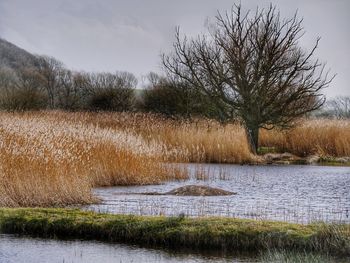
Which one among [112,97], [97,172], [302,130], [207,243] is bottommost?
[207,243]

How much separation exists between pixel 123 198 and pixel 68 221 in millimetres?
2963

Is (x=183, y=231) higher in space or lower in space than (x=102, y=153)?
lower

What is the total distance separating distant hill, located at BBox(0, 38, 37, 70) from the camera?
65.1 m

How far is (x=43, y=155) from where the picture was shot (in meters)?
12.2

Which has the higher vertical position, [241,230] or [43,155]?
[43,155]

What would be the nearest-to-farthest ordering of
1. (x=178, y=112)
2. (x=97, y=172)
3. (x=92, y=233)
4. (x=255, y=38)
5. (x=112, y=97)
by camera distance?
(x=92, y=233) < (x=97, y=172) < (x=255, y=38) < (x=178, y=112) < (x=112, y=97)

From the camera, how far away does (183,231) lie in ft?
28.2

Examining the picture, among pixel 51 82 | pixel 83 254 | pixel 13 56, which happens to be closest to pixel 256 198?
pixel 83 254

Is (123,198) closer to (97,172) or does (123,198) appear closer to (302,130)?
(97,172)

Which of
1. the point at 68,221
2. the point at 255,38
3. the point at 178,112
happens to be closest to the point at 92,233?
the point at 68,221

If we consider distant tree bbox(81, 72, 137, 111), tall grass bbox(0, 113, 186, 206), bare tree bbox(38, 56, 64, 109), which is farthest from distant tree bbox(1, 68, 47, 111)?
tall grass bbox(0, 113, 186, 206)

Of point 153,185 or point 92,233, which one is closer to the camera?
point 92,233

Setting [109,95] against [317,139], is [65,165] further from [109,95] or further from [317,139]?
[109,95]

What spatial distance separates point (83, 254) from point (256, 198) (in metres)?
5.32
